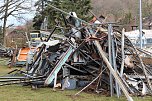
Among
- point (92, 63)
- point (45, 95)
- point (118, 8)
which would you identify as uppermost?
point (118, 8)

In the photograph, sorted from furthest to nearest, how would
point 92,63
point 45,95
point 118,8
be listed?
1. point 118,8
2. point 92,63
3. point 45,95

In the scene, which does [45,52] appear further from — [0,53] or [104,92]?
[0,53]

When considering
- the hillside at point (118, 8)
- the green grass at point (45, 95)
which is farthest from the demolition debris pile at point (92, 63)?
the hillside at point (118, 8)

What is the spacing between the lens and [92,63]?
1133 centimetres

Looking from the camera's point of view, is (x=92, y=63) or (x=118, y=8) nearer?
(x=92, y=63)

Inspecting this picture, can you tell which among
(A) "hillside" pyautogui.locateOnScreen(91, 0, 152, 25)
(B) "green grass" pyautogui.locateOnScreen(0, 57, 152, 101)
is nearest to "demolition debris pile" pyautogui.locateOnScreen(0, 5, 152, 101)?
(B) "green grass" pyautogui.locateOnScreen(0, 57, 152, 101)

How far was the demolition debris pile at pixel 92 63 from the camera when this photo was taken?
10438 millimetres

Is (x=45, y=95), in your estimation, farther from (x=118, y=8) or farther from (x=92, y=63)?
(x=118, y=8)

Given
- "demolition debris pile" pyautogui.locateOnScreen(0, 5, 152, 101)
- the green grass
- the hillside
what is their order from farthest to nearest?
1. the hillside
2. "demolition debris pile" pyautogui.locateOnScreen(0, 5, 152, 101)
3. the green grass

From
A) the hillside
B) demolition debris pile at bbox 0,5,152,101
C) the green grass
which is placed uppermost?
the hillside

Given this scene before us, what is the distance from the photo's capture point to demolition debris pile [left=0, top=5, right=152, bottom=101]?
10.4 metres

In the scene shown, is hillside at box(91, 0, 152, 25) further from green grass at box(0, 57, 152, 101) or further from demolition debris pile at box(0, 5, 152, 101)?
green grass at box(0, 57, 152, 101)

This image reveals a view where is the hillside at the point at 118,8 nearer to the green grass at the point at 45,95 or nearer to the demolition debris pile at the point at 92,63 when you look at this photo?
the demolition debris pile at the point at 92,63

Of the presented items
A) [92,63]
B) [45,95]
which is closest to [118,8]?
[92,63]
